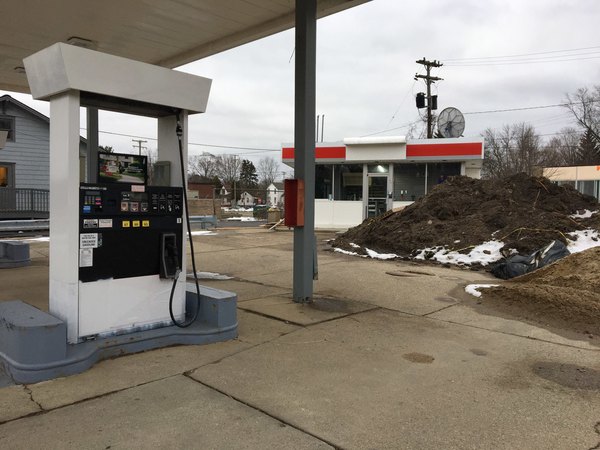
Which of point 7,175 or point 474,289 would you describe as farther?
point 7,175

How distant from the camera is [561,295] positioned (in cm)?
671

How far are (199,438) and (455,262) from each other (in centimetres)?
959

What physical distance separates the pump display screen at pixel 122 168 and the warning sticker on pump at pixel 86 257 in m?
0.69

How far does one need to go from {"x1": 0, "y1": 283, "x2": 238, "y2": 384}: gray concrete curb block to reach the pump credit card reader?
58 centimetres

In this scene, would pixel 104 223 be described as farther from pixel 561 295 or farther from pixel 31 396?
pixel 561 295

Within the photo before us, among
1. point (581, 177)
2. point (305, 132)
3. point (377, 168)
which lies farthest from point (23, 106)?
point (581, 177)

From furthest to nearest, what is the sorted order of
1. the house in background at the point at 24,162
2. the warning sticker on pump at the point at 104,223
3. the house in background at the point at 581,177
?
the house in background at the point at 581,177, the house in background at the point at 24,162, the warning sticker on pump at the point at 104,223

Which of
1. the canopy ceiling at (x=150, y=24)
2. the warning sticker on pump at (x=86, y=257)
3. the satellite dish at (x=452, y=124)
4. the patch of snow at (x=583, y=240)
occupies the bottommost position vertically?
the patch of snow at (x=583, y=240)

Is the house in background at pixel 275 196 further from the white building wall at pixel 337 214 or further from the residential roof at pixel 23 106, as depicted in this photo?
the residential roof at pixel 23 106

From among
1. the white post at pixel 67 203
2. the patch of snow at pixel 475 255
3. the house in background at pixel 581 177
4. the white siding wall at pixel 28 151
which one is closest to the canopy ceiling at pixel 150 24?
the white post at pixel 67 203

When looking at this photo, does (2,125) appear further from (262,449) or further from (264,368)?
(262,449)

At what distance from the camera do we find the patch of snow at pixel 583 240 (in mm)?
11281

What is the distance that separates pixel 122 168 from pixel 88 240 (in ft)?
2.59

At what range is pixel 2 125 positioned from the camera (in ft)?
39.5
